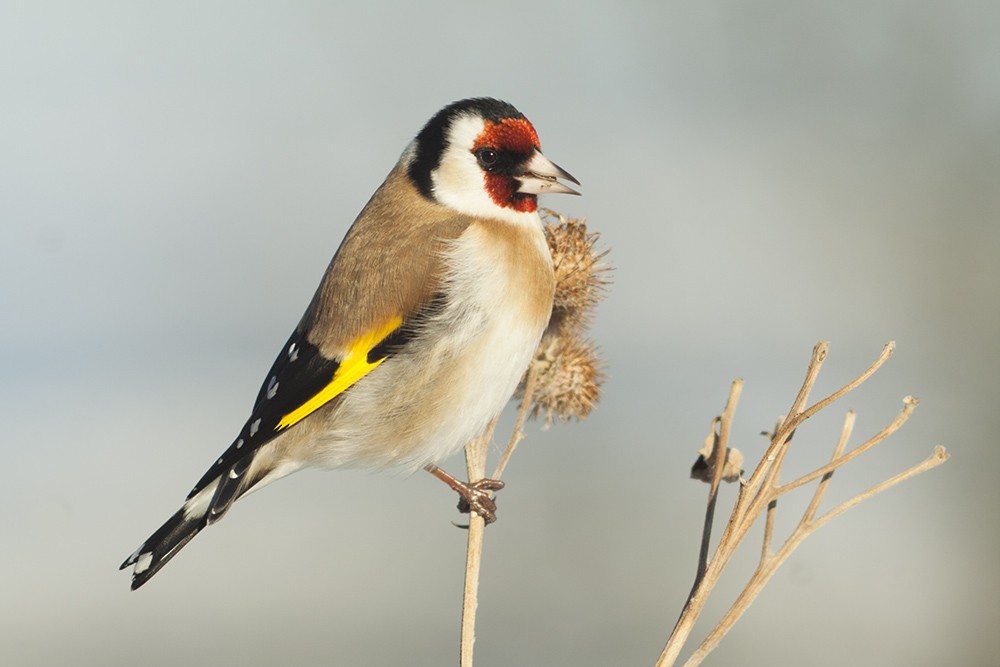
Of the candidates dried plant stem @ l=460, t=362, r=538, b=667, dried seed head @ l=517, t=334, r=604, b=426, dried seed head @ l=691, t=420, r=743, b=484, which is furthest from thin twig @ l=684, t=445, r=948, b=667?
dried seed head @ l=517, t=334, r=604, b=426

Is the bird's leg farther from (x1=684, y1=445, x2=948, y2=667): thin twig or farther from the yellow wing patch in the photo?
(x1=684, y1=445, x2=948, y2=667): thin twig

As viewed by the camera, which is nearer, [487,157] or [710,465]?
[710,465]

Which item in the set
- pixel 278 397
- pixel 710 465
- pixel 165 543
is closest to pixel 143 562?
pixel 165 543

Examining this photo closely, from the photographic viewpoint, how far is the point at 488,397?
185 centimetres

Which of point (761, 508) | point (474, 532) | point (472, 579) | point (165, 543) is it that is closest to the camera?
point (761, 508)

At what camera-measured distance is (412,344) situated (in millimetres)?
1909

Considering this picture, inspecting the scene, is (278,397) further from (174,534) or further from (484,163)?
(484,163)

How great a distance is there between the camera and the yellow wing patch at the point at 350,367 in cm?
188

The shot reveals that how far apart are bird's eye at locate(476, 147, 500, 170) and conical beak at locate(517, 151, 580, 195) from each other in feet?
0.24

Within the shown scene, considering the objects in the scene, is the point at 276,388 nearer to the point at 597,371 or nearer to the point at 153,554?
the point at 153,554

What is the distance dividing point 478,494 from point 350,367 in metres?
0.36

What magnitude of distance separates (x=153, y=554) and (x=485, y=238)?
34.8 inches

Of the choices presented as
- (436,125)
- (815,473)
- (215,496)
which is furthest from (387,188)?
(815,473)

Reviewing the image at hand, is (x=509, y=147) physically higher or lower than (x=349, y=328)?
higher
